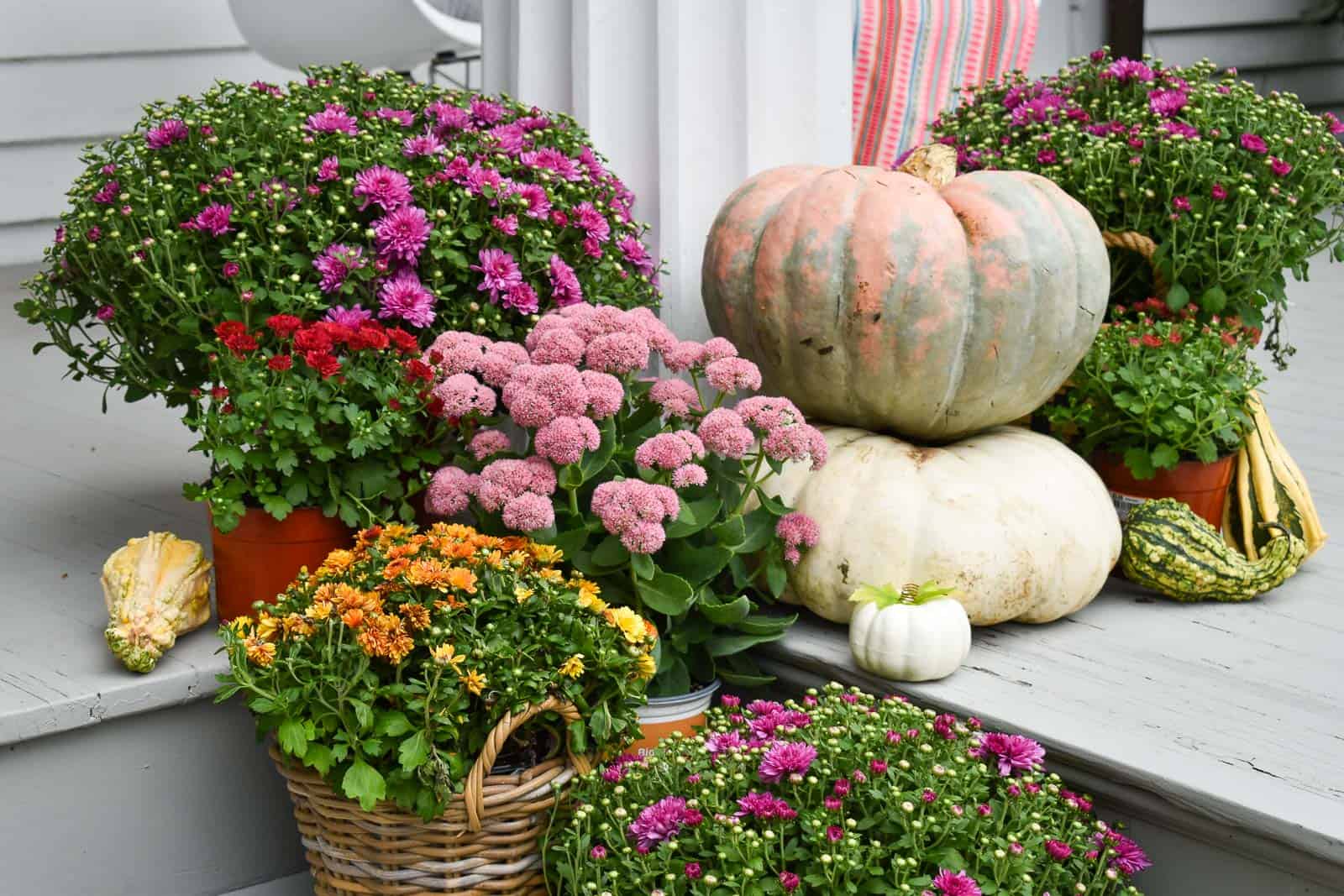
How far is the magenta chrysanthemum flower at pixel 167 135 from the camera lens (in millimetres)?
2025

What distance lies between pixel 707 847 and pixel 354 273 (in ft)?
2.87

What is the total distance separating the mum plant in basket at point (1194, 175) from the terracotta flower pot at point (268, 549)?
1.28 meters

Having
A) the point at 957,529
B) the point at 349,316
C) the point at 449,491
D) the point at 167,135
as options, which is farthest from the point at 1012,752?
the point at 167,135

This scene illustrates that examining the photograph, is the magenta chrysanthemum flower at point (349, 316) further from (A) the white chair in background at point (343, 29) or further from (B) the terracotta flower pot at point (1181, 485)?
(A) the white chair in background at point (343, 29)

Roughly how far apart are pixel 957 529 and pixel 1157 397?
472mm

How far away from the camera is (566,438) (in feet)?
5.64

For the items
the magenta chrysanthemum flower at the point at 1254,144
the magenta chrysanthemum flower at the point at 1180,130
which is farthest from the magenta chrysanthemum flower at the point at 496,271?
the magenta chrysanthemum flower at the point at 1254,144

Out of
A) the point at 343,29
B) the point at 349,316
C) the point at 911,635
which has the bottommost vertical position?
the point at 911,635

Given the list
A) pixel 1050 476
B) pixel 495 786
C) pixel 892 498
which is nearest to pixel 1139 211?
pixel 1050 476

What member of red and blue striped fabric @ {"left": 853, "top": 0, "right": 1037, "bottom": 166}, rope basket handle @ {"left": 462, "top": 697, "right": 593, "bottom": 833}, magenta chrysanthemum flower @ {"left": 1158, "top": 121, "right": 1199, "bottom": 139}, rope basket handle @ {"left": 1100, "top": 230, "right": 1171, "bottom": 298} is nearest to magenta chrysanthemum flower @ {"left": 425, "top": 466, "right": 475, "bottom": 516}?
rope basket handle @ {"left": 462, "top": 697, "right": 593, "bottom": 833}

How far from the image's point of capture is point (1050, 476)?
6.65 ft

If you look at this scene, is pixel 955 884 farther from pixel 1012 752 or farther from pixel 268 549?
pixel 268 549

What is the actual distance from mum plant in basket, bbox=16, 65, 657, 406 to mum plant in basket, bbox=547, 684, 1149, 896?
71 centimetres

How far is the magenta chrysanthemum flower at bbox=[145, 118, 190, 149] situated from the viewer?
2025 mm
